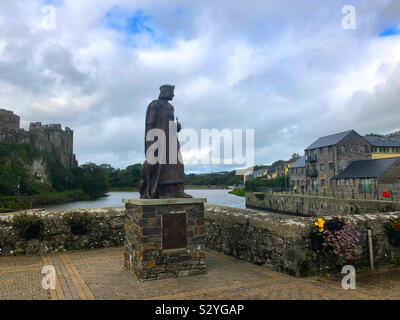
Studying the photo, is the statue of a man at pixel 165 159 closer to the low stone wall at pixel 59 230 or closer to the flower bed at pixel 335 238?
the flower bed at pixel 335 238

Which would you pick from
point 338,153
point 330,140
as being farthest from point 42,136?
point 338,153

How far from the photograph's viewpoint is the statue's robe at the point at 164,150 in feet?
21.7

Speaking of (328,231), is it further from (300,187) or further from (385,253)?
(300,187)

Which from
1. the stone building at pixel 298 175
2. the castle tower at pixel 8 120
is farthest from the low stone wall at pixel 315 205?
the castle tower at pixel 8 120

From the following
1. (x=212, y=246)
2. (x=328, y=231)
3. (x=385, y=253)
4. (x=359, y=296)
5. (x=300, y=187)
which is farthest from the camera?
(x=300, y=187)

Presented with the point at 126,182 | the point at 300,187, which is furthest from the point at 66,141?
the point at 300,187

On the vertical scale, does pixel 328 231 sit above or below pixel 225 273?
above

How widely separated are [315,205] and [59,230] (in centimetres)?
2785

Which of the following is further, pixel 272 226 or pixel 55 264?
pixel 55 264

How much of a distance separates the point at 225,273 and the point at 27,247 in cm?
520

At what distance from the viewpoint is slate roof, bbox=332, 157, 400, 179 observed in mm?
30405

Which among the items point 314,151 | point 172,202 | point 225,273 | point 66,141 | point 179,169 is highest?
point 66,141

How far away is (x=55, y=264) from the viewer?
696cm
